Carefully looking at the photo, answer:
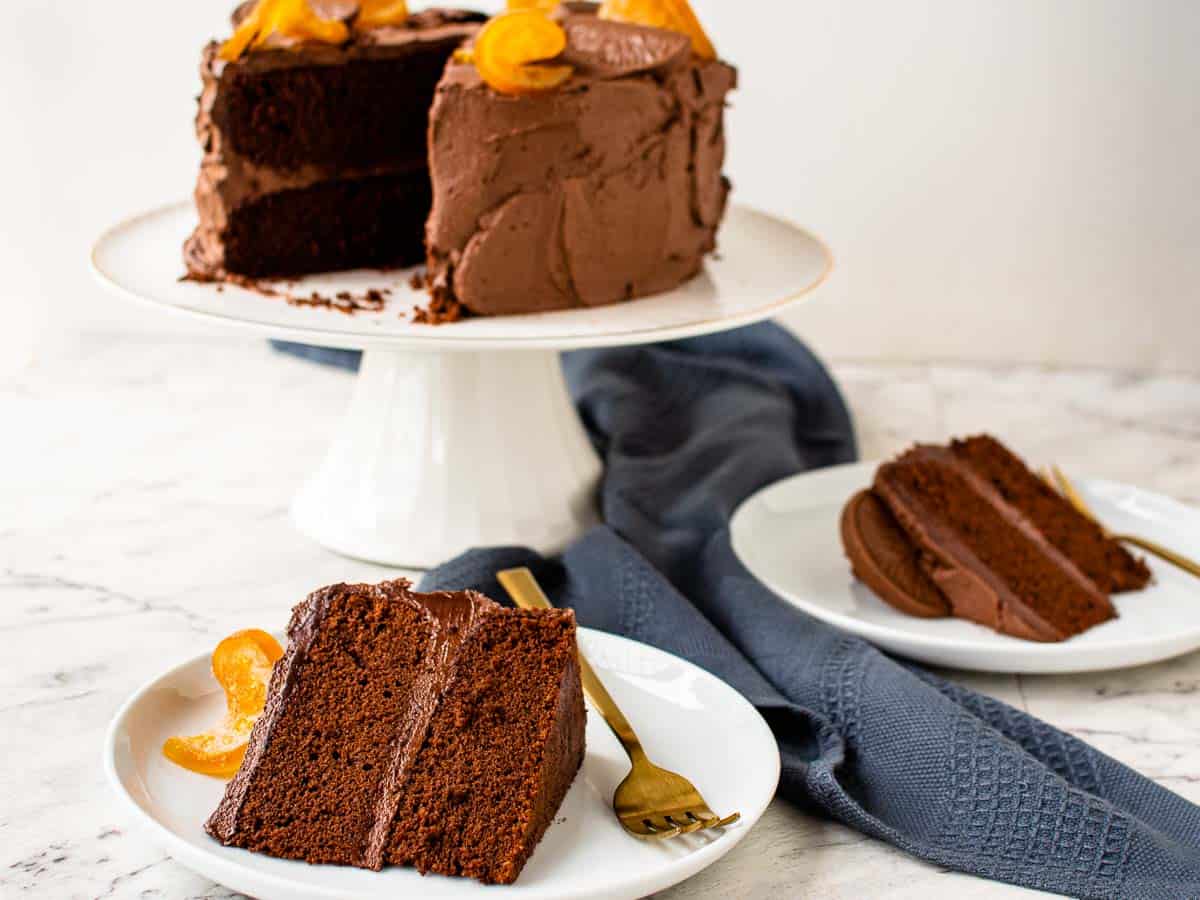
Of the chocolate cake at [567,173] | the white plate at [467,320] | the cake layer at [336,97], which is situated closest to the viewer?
the white plate at [467,320]

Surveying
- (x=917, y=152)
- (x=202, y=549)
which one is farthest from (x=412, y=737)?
(x=917, y=152)

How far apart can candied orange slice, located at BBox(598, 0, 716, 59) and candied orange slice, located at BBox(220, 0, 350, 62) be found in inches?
17.3

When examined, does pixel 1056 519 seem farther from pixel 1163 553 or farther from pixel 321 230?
pixel 321 230

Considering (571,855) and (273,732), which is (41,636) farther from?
(571,855)

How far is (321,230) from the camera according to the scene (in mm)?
2459

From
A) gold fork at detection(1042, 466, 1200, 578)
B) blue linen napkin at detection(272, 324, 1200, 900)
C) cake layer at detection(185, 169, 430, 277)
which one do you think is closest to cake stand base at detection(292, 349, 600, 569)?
blue linen napkin at detection(272, 324, 1200, 900)

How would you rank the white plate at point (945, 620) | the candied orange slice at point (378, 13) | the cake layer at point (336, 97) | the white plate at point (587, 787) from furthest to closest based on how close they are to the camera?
the candied orange slice at point (378, 13) < the cake layer at point (336, 97) < the white plate at point (945, 620) < the white plate at point (587, 787)

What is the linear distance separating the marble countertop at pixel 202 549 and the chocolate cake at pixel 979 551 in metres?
0.10

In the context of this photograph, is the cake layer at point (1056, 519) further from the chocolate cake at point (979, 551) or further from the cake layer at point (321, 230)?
the cake layer at point (321, 230)

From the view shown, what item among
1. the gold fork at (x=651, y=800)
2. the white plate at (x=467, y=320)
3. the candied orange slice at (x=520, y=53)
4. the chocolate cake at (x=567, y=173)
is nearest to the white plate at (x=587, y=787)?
the gold fork at (x=651, y=800)

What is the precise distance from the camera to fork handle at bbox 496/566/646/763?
1546mm

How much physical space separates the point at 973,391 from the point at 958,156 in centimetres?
49

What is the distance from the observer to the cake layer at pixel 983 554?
1940 mm

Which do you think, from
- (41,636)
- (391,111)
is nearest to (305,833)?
(41,636)
